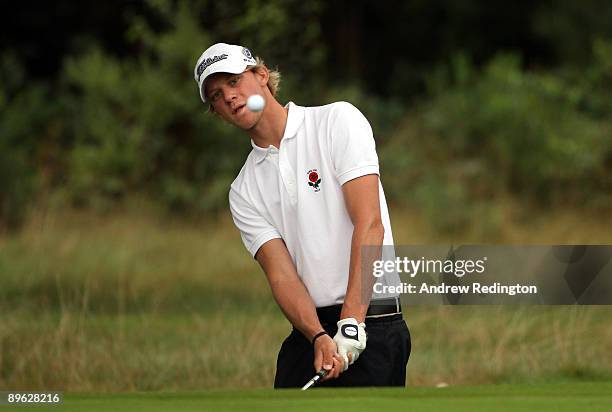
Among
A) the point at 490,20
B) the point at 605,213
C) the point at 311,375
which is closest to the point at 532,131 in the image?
the point at 605,213

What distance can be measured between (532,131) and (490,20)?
37.9 feet

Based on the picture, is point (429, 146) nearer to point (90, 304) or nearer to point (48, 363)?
point (90, 304)

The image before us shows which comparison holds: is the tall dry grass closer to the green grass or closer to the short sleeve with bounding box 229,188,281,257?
the short sleeve with bounding box 229,188,281,257

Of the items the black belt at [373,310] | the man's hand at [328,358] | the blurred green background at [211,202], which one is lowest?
the man's hand at [328,358]

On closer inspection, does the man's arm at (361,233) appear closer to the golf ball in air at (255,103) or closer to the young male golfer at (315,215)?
the young male golfer at (315,215)

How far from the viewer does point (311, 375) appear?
435cm

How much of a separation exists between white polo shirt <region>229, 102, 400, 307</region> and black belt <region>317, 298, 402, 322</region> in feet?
0.07

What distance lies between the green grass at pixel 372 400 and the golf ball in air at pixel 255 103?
109 cm

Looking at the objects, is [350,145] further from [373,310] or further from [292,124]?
[373,310]

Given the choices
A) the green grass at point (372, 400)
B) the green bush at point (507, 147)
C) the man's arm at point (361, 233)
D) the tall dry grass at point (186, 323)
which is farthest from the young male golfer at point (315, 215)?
the green bush at point (507, 147)

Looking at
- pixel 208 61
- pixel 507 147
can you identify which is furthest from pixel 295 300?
pixel 507 147

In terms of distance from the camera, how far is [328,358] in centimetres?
403

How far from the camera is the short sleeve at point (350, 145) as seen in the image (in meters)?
4.10

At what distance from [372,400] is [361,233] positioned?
93 centimetres
